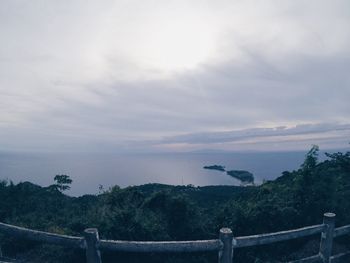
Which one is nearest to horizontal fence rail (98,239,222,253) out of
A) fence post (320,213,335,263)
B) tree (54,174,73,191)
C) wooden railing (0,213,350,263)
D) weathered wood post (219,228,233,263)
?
wooden railing (0,213,350,263)

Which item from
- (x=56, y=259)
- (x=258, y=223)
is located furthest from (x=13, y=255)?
(x=258, y=223)

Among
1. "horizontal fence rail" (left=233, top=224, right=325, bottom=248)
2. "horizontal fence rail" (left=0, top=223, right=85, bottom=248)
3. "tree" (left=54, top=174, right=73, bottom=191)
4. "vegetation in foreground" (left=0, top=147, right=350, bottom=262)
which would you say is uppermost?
"horizontal fence rail" (left=233, top=224, right=325, bottom=248)

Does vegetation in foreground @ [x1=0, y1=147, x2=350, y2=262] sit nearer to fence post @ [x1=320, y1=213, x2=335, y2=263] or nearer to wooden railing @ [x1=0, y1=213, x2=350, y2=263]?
fence post @ [x1=320, y1=213, x2=335, y2=263]

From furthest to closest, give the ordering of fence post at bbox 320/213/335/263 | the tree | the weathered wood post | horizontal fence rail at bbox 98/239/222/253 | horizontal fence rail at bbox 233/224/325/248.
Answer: the tree, fence post at bbox 320/213/335/263, horizontal fence rail at bbox 233/224/325/248, the weathered wood post, horizontal fence rail at bbox 98/239/222/253

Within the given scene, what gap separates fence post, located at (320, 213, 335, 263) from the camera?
579cm

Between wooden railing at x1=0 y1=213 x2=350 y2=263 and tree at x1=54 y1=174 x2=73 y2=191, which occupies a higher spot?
wooden railing at x1=0 y1=213 x2=350 y2=263

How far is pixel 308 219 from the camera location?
9195mm

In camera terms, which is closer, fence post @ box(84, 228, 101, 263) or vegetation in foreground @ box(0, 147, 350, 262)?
fence post @ box(84, 228, 101, 263)

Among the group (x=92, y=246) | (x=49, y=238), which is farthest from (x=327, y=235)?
(x=49, y=238)

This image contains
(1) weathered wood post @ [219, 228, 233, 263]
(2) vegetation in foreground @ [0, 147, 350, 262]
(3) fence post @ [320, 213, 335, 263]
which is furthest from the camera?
(2) vegetation in foreground @ [0, 147, 350, 262]

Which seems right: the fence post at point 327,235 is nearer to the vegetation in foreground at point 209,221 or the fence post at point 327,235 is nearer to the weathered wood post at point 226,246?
the vegetation in foreground at point 209,221

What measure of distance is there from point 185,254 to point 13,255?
532 centimetres

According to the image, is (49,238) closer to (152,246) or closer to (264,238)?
(152,246)

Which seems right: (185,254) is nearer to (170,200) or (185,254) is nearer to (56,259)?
(170,200)
